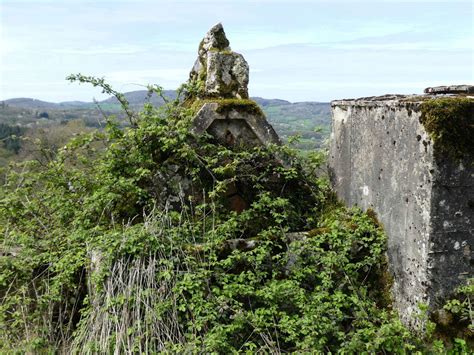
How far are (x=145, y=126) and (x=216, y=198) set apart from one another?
1321 millimetres

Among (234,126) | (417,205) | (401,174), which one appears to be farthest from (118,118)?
(417,205)

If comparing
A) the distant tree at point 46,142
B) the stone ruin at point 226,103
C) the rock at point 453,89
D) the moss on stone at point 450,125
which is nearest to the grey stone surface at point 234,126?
the stone ruin at point 226,103

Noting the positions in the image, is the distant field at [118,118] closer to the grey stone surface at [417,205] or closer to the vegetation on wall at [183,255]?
the vegetation on wall at [183,255]

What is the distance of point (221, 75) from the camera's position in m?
6.52

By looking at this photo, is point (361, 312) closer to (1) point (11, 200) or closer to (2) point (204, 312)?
(2) point (204, 312)

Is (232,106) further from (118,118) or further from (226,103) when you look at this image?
(118,118)

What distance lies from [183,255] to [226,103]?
2243mm

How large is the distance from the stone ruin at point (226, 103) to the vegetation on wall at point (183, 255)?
213mm

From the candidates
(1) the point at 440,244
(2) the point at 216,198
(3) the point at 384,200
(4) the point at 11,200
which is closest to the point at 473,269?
(1) the point at 440,244

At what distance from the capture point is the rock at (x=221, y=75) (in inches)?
255

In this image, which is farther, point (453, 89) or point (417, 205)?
point (453, 89)

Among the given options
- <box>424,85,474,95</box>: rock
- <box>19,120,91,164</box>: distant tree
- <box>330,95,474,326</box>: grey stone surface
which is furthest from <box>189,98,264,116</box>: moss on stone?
<box>424,85,474,95</box>: rock

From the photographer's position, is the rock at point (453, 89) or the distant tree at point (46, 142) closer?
the rock at point (453, 89)

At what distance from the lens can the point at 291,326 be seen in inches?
170
